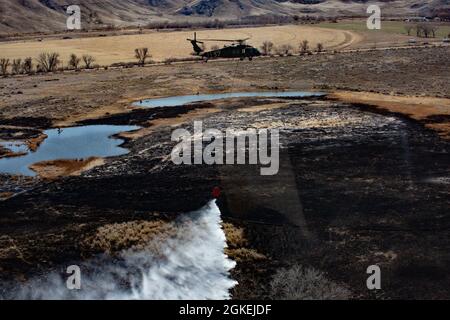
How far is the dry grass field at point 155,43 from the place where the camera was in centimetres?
8400

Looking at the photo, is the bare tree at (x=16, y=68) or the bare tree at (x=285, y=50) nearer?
the bare tree at (x=16, y=68)

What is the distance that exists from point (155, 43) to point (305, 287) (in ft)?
285

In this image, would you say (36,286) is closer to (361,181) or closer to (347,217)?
(347,217)

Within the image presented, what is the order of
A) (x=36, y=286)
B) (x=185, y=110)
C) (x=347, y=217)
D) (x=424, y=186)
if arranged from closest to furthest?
(x=36, y=286) < (x=347, y=217) < (x=424, y=186) < (x=185, y=110)

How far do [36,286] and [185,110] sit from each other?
1078 inches

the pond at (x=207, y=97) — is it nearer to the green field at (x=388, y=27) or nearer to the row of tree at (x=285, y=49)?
the row of tree at (x=285, y=49)

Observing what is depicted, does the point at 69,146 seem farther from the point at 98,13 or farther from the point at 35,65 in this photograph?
the point at 98,13

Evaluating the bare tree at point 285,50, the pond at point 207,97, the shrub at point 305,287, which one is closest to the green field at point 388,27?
the bare tree at point 285,50

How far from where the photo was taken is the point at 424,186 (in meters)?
23.5

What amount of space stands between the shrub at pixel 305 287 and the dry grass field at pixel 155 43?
65439 mm

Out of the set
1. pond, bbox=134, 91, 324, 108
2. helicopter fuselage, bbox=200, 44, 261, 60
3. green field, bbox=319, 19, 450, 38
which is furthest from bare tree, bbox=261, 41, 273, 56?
green field, bbox=319, 19, 450, 38

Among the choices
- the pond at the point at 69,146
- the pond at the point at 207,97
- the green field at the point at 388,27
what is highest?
the green field at the point at 388,27

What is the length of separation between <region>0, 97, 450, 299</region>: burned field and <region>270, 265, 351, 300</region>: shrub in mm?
262

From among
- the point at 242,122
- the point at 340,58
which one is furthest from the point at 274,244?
the point at 340,58
